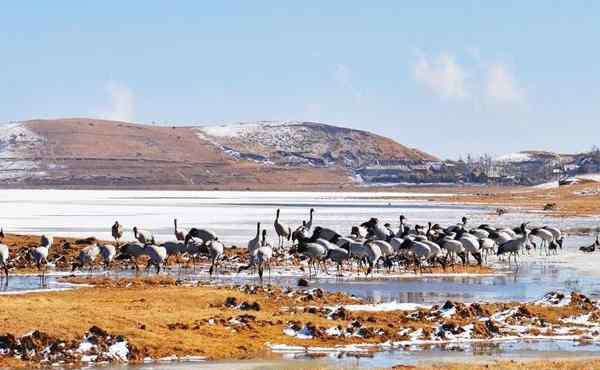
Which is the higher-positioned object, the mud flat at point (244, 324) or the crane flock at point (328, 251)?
the crane flock at point (328, 251)

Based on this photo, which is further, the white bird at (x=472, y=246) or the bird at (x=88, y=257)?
the white bird at (x=472, y=246)

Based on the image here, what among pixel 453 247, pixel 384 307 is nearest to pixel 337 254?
pixel 453 247

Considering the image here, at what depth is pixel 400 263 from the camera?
125ft

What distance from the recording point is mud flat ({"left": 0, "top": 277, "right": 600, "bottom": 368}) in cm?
2031

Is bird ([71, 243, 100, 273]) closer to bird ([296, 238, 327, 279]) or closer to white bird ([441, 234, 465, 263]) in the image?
bird ([296, 238, 327, 279])

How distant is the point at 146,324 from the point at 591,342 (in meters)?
9.51

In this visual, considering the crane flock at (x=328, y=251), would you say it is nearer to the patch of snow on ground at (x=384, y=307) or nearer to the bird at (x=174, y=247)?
the bird at (x=174, y=247)

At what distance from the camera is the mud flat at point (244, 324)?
20.3 m

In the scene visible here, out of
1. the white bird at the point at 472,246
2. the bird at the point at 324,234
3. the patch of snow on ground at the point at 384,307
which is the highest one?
the bird at the point at 324,234

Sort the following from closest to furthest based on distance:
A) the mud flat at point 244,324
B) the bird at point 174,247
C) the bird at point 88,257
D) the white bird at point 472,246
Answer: the mud flat at point 244,324, the bird at point 88,257, the bird at point 174,247, the white bird at point 472,246

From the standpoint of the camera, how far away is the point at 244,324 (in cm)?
2298

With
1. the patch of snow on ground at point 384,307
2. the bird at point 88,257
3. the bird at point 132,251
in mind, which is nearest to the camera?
the patch of snow on ground at point 384,307

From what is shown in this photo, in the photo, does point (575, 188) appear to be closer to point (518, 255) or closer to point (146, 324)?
point (518, 255)

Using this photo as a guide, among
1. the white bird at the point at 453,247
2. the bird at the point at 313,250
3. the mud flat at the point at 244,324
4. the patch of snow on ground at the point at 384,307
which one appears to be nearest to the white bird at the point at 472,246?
the white bird at the point at 453,247
